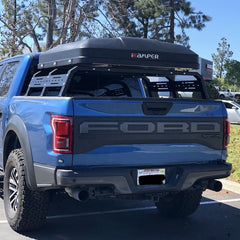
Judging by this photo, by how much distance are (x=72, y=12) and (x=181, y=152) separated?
11.3m

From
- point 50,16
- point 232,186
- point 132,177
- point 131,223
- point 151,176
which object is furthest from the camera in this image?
point 50,16

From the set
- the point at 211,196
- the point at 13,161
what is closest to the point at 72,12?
the point at 211,196

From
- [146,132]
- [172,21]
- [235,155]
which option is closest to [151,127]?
[146,132]

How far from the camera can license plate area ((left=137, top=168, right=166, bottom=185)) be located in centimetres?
416

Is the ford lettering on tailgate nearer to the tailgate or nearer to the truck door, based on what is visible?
the tailgate

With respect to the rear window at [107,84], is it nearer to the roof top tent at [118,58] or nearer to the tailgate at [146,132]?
the roof top tent at [118,58]

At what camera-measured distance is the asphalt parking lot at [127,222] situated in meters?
4.72

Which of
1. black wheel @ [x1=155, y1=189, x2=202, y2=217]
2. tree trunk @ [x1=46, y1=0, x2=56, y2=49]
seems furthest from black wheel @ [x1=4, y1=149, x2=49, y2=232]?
tree trunk @ [x1=46, y1=0, x2=56, y2=49]

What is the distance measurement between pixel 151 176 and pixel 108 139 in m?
0.64

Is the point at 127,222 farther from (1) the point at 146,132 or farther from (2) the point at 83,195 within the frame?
(1) the point at 146,132

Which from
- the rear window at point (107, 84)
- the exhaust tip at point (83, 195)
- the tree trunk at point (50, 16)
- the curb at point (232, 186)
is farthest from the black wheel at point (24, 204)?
the tree trunk at point (50, 16)

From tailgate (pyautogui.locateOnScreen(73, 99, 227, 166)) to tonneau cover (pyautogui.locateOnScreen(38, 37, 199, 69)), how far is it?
75 centimetres

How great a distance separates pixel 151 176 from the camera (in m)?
4.23

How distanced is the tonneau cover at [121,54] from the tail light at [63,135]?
91 centimetres
